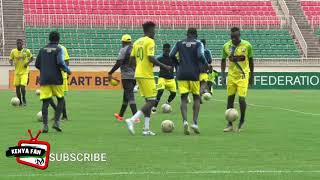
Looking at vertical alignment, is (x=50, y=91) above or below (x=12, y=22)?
below

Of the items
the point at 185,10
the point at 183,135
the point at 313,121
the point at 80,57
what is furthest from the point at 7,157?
the point at 185,10

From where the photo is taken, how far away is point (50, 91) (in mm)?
17109

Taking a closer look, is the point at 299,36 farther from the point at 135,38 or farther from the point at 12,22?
the point at 12,22

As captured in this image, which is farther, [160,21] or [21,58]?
[160,21]

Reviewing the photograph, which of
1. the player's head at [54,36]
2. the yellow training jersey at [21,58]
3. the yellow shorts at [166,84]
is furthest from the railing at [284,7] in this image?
the player's head at [54,36]

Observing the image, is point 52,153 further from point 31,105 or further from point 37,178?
point 31,105

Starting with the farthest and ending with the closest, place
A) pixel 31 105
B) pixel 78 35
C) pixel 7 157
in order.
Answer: pixel 78 35 → pixel 31 105 → pixel 7 157

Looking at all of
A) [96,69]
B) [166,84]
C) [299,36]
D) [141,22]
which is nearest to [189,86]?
[166,84]

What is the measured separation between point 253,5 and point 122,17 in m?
10.8

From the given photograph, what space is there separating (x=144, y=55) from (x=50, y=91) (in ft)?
7.03

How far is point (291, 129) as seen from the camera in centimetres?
1833

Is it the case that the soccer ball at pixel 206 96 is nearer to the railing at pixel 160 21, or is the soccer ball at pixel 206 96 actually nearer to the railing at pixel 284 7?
the railing at pixel 160 21

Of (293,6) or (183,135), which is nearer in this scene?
(183,135)

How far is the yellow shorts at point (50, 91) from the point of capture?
671 inches
